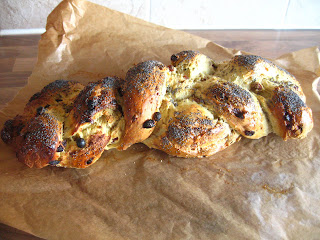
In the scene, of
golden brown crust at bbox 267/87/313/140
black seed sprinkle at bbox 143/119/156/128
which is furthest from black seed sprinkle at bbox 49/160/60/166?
golden brown crust at bbox 267/87/313/140

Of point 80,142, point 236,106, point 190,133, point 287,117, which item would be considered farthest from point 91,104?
point 287,117

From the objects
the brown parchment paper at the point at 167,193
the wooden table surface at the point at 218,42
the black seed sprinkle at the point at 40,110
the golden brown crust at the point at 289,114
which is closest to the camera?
the brown parchment paper at the point at 167,193

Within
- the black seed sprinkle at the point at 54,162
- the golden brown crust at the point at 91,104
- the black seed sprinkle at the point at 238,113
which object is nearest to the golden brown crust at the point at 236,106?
the black seed sprinkle at the point at 238,113

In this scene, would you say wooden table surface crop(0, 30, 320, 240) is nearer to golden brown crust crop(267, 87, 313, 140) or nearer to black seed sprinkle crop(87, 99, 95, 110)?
black seed sprinkle crop(87, 99, 95, 110)

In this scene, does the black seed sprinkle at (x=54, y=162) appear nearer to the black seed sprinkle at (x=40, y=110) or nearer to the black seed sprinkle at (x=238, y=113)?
the black seed sprinkle at (x=40, y=110)

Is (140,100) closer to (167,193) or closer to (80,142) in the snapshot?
(80,142)

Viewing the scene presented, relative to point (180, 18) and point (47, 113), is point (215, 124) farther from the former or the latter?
point (180, 18)
